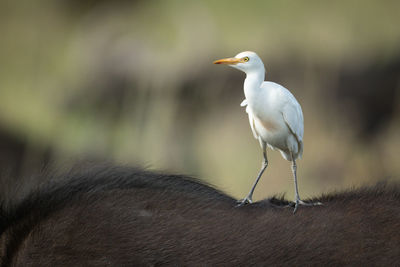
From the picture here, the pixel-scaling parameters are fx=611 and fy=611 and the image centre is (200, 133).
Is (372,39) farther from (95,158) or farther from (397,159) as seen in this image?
(95,158)

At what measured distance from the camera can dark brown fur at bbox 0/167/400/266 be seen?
4.01ft

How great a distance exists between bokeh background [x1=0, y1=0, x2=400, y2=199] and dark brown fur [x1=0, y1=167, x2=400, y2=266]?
2.84 meters

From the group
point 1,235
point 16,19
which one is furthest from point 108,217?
point 16,19

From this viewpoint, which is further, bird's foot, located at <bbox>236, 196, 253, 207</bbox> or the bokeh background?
the bokeh background

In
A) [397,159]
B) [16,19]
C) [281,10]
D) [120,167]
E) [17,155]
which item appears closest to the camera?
[120,167]

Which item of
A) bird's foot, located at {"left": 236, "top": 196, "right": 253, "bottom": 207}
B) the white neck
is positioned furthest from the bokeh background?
the white neck

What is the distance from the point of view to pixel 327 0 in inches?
193

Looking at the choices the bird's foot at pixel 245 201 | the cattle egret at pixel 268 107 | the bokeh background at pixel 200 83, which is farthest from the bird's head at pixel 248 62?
the bokeh background at pixel 200 83

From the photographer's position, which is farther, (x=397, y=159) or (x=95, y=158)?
(x=397, y=159)

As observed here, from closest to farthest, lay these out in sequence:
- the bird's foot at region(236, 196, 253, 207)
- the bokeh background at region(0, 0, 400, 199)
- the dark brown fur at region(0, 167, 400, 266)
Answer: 1. the dark brown fur at region(0, 167, 400, 266)
2. the bird's foot at region(236, 196, 253, 207)
3. the bokeh background at region(0, 0, 400, 199)

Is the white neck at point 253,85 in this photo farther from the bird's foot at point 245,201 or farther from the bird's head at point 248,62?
the bird's foot at point 245,201

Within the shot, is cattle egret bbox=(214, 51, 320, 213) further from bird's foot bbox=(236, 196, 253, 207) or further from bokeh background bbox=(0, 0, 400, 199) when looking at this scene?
bokeh background bbox=(0, 0, 400, 199)

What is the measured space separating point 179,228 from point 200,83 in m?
3.83

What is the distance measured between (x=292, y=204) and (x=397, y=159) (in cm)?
349
